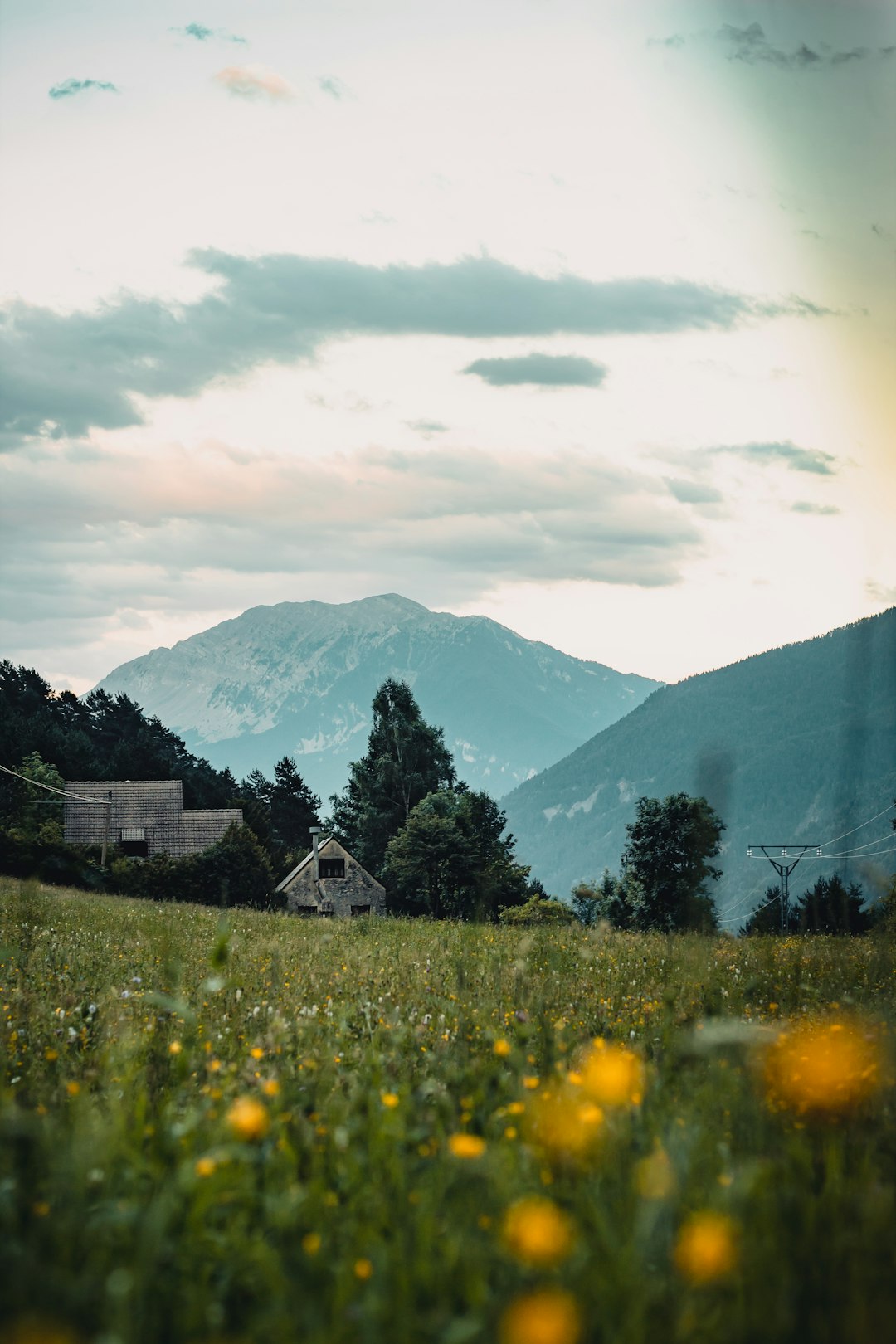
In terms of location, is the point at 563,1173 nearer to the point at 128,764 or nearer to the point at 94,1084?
the point at 94,1084

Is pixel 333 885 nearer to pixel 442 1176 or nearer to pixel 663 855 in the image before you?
pixel 663 855

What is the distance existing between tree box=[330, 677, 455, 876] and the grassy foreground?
210ft

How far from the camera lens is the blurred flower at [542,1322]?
6.87 feet

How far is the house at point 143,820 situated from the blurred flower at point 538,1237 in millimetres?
54361

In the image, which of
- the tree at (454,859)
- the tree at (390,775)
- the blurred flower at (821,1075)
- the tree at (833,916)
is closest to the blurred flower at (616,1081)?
the blurred flower at (821,1075)

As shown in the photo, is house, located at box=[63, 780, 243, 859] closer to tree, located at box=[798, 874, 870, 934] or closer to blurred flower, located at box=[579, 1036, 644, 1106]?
tree, located at box=[798, 874, 870, 934]

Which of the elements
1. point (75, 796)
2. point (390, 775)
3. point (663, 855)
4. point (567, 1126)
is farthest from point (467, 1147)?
point (390, 775)

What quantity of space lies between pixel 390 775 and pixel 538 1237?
226 feet

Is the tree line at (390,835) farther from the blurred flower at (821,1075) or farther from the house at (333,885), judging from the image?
the blurred flower at (821,1075)

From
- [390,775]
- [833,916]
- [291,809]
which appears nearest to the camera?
[833,916]

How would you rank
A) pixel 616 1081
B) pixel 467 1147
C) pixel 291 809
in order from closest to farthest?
pixel 467 1147
pixel 616 1081
pixel 291 809

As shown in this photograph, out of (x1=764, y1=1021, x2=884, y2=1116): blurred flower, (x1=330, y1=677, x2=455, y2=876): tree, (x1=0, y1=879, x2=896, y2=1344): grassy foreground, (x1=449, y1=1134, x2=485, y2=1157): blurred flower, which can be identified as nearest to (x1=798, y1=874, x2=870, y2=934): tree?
(x1=0, y1=879, x2=896, y2=1344): grassy foreground

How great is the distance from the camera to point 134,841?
186 ft

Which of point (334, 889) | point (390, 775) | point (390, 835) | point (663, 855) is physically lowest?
point (334, 889)
